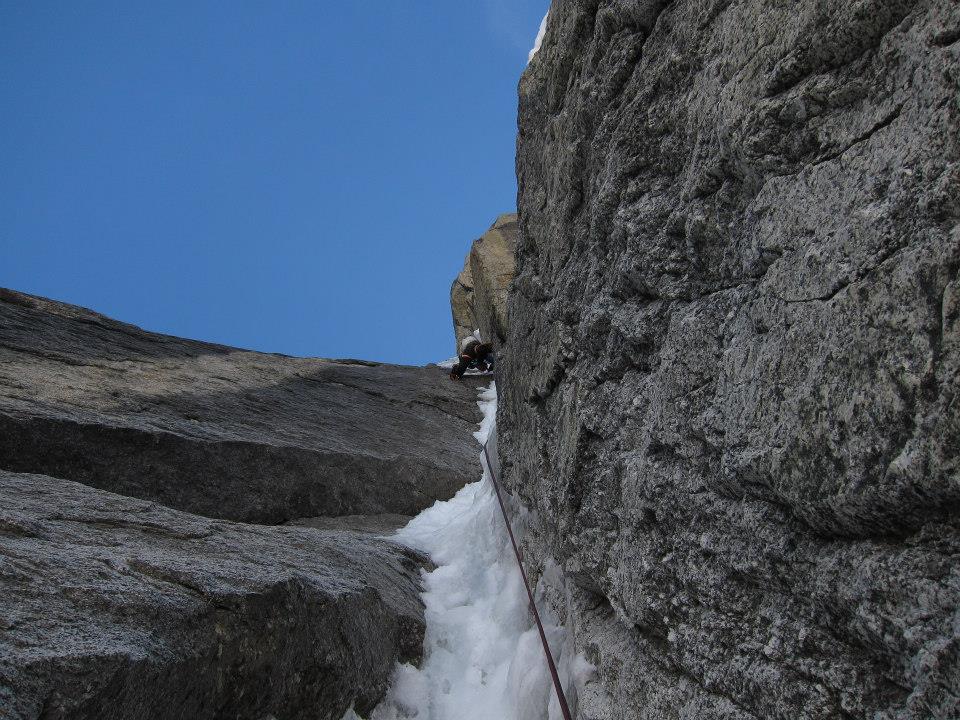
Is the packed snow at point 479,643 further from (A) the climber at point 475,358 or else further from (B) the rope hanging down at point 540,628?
(A) the climber at point 475,358

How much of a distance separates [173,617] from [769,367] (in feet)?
13.6

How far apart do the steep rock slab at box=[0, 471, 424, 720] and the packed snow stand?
30 centimetres

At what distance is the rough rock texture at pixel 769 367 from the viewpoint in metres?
2.55

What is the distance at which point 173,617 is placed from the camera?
4672 millimetres

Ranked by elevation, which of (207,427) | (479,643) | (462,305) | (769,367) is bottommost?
(479,643)

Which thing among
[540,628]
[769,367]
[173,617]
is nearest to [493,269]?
[540,628]

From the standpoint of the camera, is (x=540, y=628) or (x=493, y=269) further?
(x=493, y=269)

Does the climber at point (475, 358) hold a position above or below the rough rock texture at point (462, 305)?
below

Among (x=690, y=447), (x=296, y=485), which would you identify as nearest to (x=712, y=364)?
(x=690, y=447)

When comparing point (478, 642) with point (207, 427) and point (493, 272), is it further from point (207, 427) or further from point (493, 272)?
point (493, 272)

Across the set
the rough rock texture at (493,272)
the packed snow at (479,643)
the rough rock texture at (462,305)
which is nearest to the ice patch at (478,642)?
the packed snow at (479,643)

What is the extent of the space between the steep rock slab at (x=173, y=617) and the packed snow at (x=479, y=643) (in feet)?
0.97

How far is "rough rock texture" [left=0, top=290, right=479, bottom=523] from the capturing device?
9281 mm

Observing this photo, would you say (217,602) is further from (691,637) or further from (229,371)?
(229,371)
